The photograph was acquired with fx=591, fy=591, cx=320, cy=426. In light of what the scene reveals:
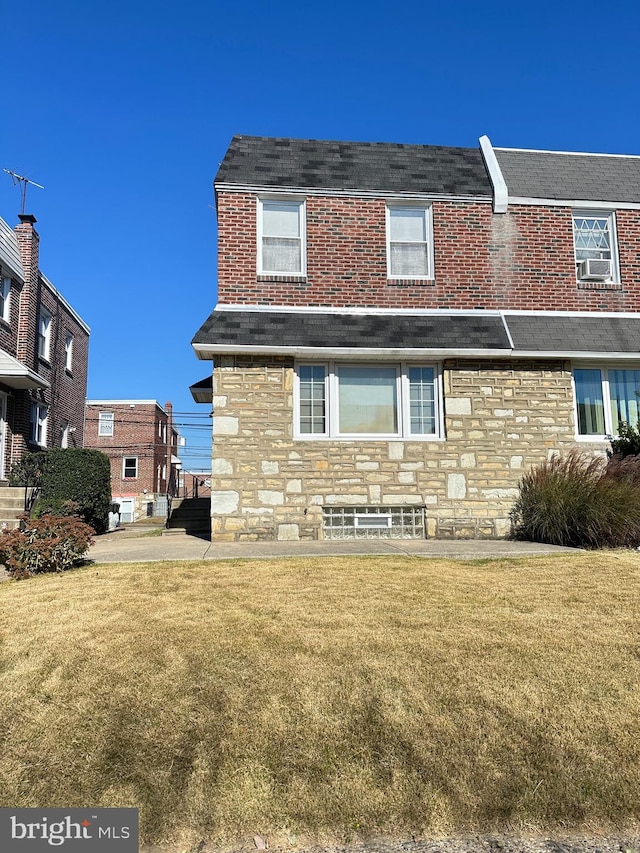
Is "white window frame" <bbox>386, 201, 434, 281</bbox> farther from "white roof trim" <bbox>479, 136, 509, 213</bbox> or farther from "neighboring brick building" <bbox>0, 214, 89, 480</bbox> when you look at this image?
"neighboring brick building" <bbox>0, 214, 89, 480</bbox>

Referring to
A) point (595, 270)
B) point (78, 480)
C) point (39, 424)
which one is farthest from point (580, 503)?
point (39, 424)

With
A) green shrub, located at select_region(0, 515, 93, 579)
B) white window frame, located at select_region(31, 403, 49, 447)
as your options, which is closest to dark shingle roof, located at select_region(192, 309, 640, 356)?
green shrub, located at select_region(0, 515, 93, 579)

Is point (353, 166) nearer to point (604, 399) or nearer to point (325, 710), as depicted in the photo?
point (604, 399)

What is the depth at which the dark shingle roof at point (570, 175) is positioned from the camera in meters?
11.9

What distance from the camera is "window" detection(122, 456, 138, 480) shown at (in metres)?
38.9

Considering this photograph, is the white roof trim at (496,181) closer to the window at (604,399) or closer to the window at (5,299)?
the window at (604,399)

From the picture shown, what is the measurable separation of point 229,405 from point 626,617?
684 centimetres

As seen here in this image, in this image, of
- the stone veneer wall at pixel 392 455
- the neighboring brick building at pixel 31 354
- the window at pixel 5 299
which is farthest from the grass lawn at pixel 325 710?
the window at pixel 5 299

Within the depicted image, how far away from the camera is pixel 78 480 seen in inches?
571

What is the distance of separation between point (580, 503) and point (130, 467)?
34210 millimetres

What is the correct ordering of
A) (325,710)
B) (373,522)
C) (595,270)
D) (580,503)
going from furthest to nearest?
(595,270) < (373,522) < (580,503) < (325,710)

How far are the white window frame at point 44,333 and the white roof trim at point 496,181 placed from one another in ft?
47.1

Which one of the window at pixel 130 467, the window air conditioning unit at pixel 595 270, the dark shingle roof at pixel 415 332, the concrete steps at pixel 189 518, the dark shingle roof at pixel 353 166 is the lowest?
the concrete steps at pixel 189 518

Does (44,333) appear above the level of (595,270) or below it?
above
